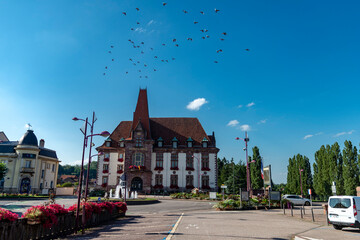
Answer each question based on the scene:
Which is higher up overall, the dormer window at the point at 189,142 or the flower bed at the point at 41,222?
the dormer window at the point at 189,142

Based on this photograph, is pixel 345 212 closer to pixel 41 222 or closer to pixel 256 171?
pixel 41 222

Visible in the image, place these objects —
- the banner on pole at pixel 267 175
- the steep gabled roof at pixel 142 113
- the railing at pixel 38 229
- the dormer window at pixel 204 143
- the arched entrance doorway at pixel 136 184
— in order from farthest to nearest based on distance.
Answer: the steep gabled roof at pixel 142 113
the dormer window at pixel 204 143
the arched entrance doorway at pixel 136 184
the banner on pole at pixel 267 175
the railing at pixel 38 229

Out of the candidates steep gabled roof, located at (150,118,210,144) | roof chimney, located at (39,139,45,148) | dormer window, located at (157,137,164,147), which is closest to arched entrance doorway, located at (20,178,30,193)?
roof chimney, located at (39,139,45,148)

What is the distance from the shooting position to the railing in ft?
26.2

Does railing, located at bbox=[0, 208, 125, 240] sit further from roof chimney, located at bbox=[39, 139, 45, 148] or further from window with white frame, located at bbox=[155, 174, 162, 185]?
roof chimney, located at bbox=[39, 139, 45, 148]

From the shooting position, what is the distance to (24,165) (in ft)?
177

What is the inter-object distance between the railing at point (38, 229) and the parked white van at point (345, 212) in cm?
1334

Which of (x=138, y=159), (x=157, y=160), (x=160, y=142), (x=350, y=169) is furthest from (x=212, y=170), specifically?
(x=350, y=169)

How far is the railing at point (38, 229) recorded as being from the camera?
8.00 meters

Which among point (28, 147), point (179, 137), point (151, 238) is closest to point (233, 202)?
point (151, 238)

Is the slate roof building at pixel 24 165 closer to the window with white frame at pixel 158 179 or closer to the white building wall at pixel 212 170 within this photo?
the window with white frame at pixel 158 179

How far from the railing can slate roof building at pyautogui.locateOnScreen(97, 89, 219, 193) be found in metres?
37.7

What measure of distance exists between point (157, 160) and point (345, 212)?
42.9 meters

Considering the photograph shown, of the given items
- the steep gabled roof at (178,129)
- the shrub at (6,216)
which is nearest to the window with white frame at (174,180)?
the steep gabled roof at (178,129)
